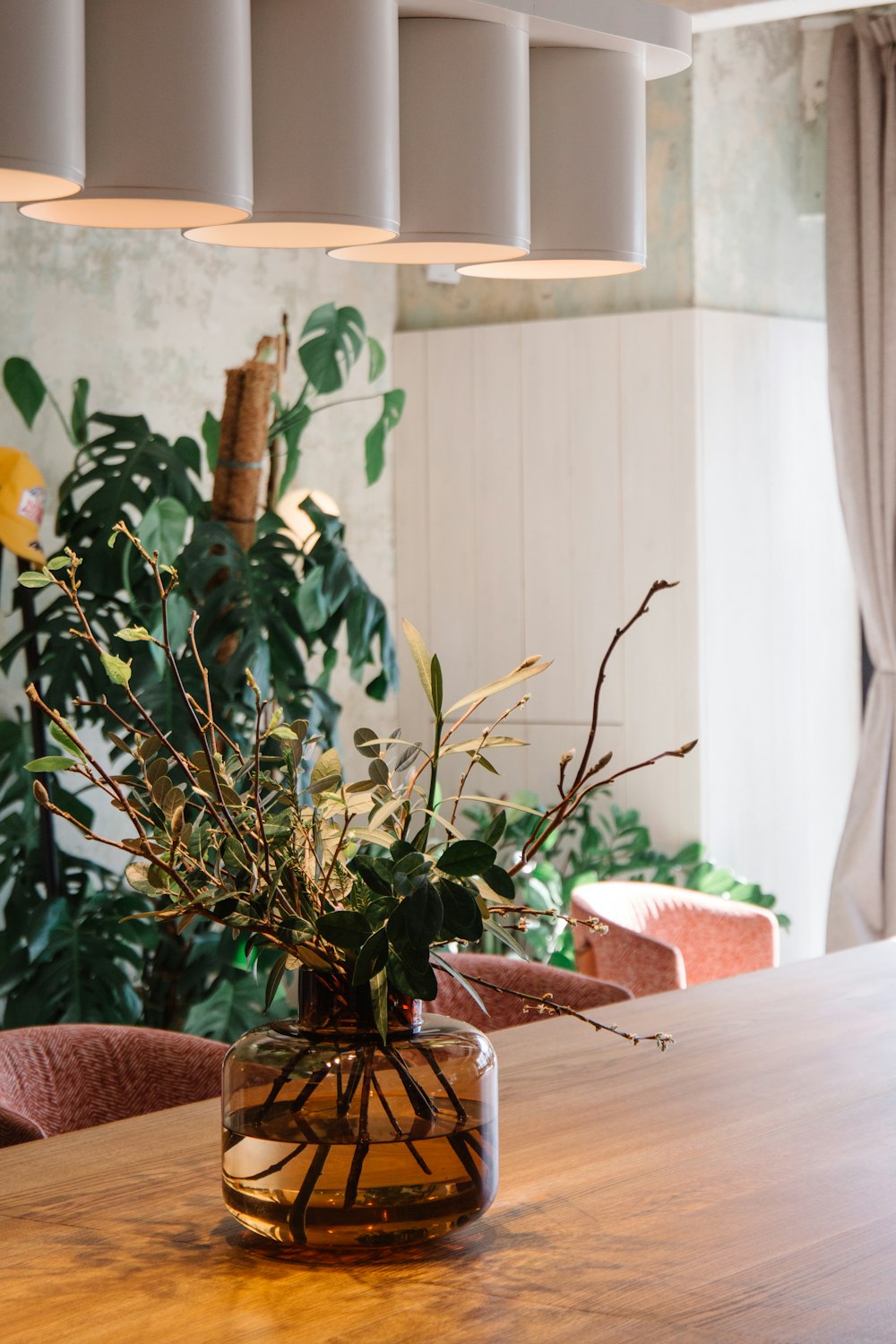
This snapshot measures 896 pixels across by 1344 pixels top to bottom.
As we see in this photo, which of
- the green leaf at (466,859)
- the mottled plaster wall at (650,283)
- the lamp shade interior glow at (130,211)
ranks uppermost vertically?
the mottled plaster wall at (650,283)

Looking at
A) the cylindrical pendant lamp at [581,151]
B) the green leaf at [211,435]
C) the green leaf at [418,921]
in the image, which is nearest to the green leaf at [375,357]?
the green leaf at [211,435]

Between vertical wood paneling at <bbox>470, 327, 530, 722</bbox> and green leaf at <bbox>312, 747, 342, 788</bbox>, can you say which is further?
vertical wood paneling at <bbox>470, 327, 530, 722</bbox>

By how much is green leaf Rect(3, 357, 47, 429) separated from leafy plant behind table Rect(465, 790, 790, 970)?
162cm

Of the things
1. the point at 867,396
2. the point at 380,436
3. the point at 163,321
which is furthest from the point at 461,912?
the point at 867,396

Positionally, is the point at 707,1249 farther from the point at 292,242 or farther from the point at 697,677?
the point at 697,677

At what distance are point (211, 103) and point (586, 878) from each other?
3.63 m

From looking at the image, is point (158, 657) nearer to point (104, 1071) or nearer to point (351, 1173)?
point (104, 1071)

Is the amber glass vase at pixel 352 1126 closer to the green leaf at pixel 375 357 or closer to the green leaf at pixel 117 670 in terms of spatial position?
the green leaf at pixel 117 670

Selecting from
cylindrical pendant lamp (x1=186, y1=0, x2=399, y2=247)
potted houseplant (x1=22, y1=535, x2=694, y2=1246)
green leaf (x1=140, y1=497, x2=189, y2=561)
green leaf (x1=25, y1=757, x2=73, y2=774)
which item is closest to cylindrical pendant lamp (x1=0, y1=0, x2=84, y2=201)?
cylindrical pendant lamp (x1=186, y1=0, x2=399, y2=247)

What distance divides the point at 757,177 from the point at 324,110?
4.04m

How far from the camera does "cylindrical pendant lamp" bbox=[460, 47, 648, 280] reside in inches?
57.1

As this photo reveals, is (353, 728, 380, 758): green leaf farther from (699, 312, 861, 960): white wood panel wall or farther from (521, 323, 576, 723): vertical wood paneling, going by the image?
(521, 323, 576, 723): vertical wood paneling

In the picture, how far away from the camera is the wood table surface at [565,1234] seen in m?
1.21

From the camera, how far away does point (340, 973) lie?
132cm
